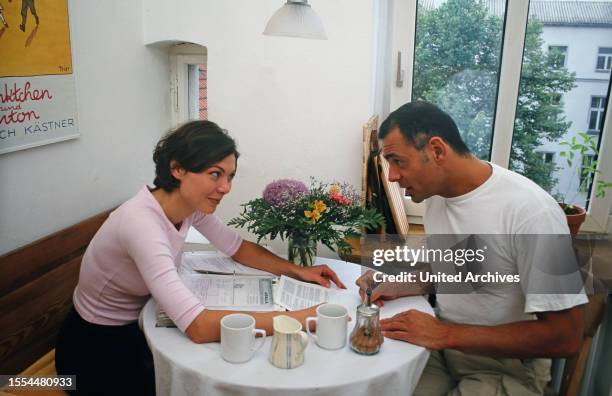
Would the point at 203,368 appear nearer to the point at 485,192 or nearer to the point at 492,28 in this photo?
the point at 485,192

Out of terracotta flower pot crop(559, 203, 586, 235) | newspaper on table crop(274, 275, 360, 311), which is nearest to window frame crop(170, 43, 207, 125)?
newspaper on table crop(274, 275, 360, 311)

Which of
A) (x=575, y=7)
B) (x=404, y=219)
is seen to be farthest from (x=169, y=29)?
(x=575, y=7)

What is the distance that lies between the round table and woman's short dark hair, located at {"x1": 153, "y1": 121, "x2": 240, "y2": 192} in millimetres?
491

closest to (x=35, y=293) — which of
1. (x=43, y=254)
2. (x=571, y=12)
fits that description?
(x=43, y=254)

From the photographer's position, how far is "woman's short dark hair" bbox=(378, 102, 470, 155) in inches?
61.3

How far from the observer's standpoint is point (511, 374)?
1527 mm

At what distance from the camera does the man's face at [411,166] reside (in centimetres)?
157

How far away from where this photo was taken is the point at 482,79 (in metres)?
2.78

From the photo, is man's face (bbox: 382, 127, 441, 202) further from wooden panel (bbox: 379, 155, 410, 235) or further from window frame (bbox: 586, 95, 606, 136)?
window frame (bbox: 586, 95, 606, 136)

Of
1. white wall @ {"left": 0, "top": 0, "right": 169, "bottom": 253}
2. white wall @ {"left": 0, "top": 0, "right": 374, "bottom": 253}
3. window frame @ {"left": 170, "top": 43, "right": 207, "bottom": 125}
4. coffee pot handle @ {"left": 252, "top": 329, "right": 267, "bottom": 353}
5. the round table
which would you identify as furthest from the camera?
window frame @ {"left": 170, "top": 43, "right": 207, "bottom": 125}

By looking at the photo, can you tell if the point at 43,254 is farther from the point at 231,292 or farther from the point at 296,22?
the point at 296,22

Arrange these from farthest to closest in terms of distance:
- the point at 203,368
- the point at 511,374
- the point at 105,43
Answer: the point at 105,43 < the point at 511,374 < the point at 203,368

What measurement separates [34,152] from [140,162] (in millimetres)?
753

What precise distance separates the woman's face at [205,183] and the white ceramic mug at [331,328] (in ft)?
1.71
